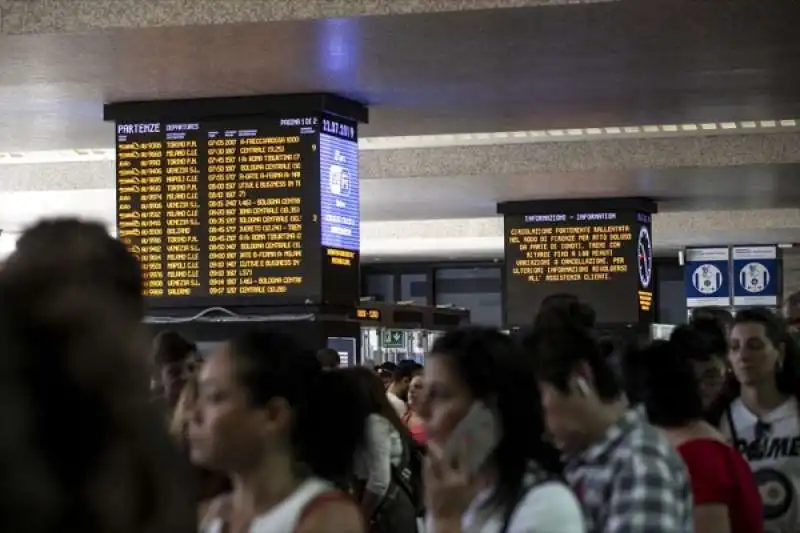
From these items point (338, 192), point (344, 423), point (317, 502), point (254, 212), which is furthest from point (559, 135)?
point (317, 502)

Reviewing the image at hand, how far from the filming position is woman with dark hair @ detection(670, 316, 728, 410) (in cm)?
385

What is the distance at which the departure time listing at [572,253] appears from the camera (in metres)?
17.5

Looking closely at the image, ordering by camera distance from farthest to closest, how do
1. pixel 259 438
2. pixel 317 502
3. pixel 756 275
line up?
1. pixel 756 275
2. pixel 259 438
3. pixel 317 502

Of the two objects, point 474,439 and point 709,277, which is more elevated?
point 709,277

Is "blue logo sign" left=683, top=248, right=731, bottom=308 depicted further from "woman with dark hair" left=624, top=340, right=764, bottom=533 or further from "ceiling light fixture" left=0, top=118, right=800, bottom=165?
"woman with dark hair" left=624, top=340, right=764, bottom=533

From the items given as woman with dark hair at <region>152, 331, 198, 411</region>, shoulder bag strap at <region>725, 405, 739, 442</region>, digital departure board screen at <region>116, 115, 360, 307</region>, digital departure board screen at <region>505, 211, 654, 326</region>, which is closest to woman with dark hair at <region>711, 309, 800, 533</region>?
shoulder bag strap at <region>725, 405, 739, 442</region>

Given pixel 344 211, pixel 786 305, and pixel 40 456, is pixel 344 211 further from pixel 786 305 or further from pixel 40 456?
pixel 40 456

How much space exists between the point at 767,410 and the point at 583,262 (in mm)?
13210

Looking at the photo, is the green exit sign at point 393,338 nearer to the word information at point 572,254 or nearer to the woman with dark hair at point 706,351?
the word information at point 572,254

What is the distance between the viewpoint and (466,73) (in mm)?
9797

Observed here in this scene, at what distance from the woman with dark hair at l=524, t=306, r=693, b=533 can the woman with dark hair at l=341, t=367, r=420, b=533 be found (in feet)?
8.08

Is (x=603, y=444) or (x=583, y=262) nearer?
(x=603, y=444)

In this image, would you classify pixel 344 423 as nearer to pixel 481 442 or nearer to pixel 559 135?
pixel 481 442

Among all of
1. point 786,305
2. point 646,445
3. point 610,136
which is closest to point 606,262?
point 610,136
